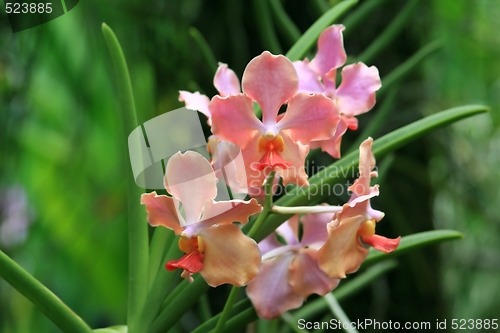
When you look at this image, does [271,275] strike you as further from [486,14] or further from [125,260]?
[486,14]

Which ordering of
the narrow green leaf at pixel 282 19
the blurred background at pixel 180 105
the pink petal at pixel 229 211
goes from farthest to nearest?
the blurred background at pixel 180 105
the narrow green leaf at pixel 282 19
the pink petal at pixel 229 211

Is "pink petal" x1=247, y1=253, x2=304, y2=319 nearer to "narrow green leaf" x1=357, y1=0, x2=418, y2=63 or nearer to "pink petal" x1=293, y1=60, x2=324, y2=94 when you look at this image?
"pink petal" x1=293, y1=60, x2=324, y2=94

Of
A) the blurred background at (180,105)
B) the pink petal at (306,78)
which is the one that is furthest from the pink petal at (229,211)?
the blurred background at (180,105)

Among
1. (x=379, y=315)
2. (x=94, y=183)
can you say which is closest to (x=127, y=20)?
(x=94, y=183)

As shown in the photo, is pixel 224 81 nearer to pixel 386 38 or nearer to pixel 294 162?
pixel 294 162

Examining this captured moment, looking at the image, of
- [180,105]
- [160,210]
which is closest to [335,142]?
[160,210]

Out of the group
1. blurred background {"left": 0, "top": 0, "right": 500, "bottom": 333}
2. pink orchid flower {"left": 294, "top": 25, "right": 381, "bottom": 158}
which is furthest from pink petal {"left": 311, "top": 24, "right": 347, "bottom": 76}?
blurred background {"left": 0, "top": 0, "right": 500, "bottom": 333}

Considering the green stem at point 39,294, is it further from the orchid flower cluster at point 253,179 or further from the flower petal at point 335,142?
the flower petal at point 335,142
